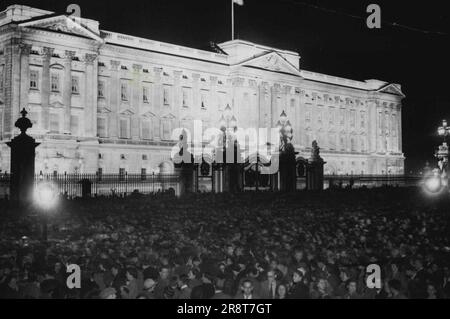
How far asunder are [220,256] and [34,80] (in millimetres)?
49197

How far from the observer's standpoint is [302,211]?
80.5 feet

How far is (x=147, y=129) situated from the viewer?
68875mm

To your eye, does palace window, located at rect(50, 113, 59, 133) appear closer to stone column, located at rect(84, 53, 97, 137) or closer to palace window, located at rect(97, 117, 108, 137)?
stone column, located at rect(84, 53, 97, 137)

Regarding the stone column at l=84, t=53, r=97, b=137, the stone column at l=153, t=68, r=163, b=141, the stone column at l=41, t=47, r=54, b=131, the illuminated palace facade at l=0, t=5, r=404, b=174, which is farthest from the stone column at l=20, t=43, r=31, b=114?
the stone column at l=153, t=68, r=163, b=141

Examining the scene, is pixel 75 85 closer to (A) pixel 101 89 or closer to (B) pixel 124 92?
(A) pixel 101 89

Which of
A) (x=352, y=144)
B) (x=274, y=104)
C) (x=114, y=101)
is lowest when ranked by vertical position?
(x=352, y=144)

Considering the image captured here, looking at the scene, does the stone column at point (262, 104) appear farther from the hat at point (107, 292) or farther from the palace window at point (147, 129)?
the hat at point (107, 292)

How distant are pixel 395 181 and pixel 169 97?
90.4ft

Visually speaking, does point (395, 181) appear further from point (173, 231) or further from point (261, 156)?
point (173, 231)

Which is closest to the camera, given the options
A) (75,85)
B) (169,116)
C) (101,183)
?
(101,183)

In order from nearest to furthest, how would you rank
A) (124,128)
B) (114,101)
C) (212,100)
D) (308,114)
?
(114,101), (124,128), (212,100), (308,114)

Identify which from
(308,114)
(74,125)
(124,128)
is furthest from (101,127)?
(308,114)

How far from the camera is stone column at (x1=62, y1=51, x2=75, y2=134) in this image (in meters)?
59.2
